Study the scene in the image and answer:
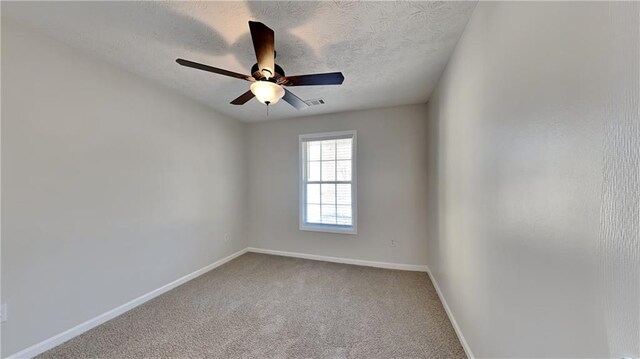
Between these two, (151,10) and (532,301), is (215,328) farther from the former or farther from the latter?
(151,10)

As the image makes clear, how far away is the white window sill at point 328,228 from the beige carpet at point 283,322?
782 mm

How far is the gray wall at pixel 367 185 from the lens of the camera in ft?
11.1

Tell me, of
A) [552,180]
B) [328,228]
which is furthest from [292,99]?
[328,228]

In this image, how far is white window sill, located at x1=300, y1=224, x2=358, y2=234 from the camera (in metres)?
3.70

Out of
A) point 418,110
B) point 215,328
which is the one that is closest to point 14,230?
point 215,328

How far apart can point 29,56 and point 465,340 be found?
13.3ft

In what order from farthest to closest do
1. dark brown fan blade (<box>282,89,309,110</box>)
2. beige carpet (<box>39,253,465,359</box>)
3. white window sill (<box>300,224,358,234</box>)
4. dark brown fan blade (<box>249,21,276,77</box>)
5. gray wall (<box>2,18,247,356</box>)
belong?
white window sill (<box>300,224,358,234</box>) < dark brown fan blade (<box>282,89,309,110</box>) < beige carpet (<box>39,253,465,359</box>) < gray wall (<box>2,18,247,356</box>) < dark brown fan blade (<box>249,21,276,77</box>)

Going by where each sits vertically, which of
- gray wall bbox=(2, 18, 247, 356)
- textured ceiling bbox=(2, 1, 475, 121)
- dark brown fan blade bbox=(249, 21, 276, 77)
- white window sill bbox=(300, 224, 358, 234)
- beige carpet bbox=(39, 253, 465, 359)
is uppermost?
textured ceiling bbox=(2, 1, 475, 121)

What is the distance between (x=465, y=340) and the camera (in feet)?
5.69

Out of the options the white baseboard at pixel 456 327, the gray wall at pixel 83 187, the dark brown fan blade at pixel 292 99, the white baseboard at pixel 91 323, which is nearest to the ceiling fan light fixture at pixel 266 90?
the dark brown fan blade at pixel 292 99

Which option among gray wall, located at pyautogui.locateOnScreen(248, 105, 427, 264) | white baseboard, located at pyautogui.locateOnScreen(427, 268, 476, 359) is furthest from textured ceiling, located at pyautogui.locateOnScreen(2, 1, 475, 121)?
white baseboard, located at pyautogui.locateOnScreen(427, 268, 476, 359)

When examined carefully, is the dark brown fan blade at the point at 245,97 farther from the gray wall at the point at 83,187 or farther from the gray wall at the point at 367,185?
the gray wall at the point at 367,185

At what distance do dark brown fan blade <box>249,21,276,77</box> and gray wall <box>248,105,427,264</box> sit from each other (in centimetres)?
230

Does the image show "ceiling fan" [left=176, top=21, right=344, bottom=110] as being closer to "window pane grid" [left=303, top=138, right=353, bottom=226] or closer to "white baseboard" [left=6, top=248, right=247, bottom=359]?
"window pane grid" [left=303, top=138, right=353, bottom=226]
